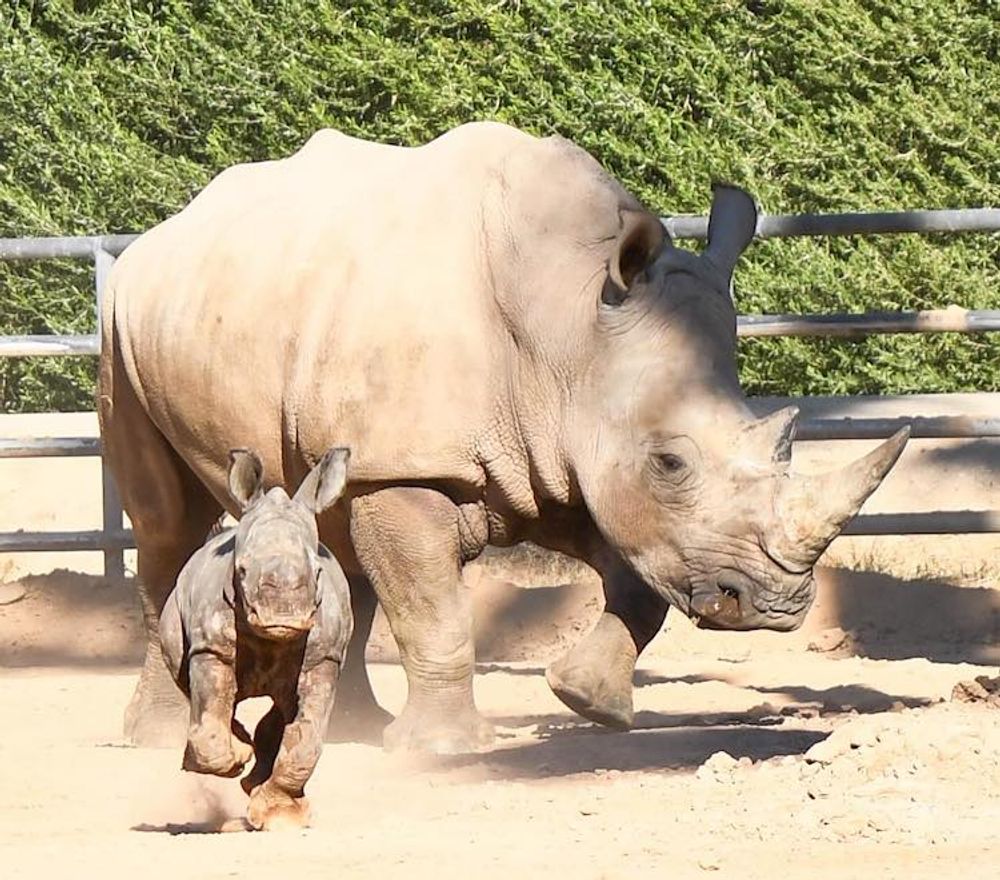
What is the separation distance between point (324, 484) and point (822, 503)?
150cm

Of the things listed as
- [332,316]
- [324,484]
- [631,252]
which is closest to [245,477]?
[324,484]

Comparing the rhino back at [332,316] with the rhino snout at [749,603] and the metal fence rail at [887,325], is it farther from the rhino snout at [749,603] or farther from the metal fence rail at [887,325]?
the metal fence rail at [887,325]

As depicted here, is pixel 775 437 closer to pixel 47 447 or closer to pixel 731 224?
pixel 731 224

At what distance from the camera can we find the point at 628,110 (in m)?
14.3

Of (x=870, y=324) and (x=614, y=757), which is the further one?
(x=870, y=324)

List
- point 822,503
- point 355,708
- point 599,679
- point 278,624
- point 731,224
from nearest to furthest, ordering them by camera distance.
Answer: point 278,624, point 822,503, point 599,679, point 731,224, point 355,708

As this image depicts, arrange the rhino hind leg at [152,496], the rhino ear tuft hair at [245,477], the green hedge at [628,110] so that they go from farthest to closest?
the green hedge at [628,110]
the rhino hind leg at [152,496]
the rhino ear tuft hair at [245,477]

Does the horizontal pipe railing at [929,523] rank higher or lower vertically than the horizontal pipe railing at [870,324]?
lower

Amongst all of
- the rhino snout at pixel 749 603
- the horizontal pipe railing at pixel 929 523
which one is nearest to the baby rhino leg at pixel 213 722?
the rhino snout at pixel 749 603

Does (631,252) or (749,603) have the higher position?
(631,252)

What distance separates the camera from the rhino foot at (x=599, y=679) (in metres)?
7.12

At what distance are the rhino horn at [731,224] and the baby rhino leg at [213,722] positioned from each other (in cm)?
261

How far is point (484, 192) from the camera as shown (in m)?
7.55

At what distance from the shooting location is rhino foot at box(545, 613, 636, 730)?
23.4ft
